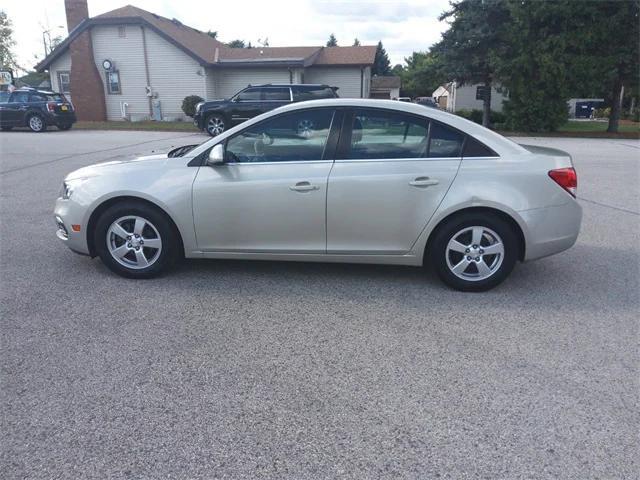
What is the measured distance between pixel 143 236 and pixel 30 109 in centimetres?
2110

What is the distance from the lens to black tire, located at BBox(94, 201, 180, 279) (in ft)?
14.5

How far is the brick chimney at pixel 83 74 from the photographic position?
28.5m

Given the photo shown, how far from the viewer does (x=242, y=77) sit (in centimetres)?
3003

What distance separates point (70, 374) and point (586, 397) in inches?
120

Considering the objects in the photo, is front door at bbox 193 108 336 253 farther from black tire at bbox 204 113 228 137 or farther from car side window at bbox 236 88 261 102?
car side window at bbox 236 88 261 102

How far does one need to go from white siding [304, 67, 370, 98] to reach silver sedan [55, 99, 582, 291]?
90.9ft

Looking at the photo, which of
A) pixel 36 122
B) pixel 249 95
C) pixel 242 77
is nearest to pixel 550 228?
pixel 249 95

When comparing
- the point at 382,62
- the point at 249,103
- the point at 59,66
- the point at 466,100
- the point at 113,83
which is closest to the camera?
the point at 249,103

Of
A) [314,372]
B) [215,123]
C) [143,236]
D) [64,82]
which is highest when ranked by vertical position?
[64,82]

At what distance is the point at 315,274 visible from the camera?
4762mm

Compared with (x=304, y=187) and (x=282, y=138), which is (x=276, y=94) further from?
(x=304, y=187)

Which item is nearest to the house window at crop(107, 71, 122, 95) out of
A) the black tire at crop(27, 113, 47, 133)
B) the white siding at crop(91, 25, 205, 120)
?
the white siding at crop(91, 25, 205, 120)

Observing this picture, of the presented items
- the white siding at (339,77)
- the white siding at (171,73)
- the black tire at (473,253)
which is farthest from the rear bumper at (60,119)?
the black tire at (473,253)

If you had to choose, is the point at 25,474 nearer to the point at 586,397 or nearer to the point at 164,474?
the point at 164,474
